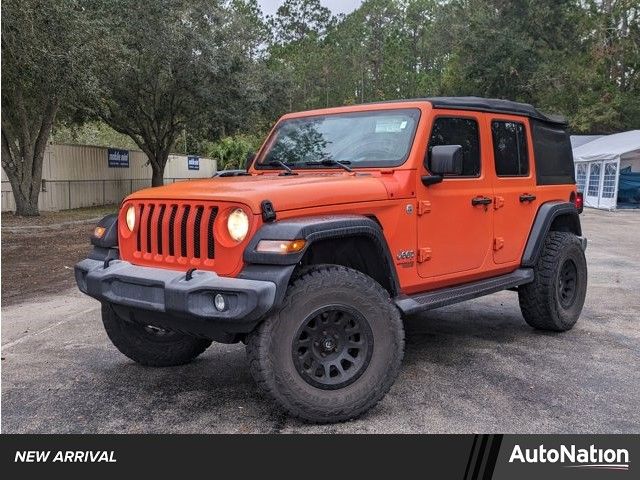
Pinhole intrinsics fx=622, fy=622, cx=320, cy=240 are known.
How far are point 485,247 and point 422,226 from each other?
0.84 m

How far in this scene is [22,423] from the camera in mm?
3633

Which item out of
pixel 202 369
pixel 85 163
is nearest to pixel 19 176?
pixel 85 163

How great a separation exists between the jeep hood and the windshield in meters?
0.32

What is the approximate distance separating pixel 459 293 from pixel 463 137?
1205mm

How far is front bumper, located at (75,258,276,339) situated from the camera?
10.6ft

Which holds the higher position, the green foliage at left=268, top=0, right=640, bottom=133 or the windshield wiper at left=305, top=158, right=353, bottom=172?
the green foliage at left=268, top=0, right=640, bottom=133

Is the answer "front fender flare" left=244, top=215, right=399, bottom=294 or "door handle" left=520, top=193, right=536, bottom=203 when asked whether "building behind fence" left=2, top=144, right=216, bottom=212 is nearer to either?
"door handle" left=520, top=193, right=536, bottom=203

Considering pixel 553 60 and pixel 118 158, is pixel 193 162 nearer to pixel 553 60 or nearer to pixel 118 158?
pixel 118 158

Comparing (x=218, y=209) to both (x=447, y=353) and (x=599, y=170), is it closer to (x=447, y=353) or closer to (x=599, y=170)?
(x=447, y=353)

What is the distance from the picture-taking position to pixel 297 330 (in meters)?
3.43

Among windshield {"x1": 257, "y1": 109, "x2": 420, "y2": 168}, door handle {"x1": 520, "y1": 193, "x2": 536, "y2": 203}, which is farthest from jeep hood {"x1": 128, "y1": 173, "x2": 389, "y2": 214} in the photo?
door handle {"x1": 520, "y1": 193, "x2": 536, "y2": 203}

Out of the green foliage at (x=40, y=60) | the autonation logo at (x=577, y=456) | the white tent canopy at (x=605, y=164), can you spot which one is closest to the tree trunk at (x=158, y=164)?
the green foliage at (x=40, y=60)

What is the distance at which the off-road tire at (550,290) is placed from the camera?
5449mm

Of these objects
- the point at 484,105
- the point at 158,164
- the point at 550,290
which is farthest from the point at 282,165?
the point at 158,164
